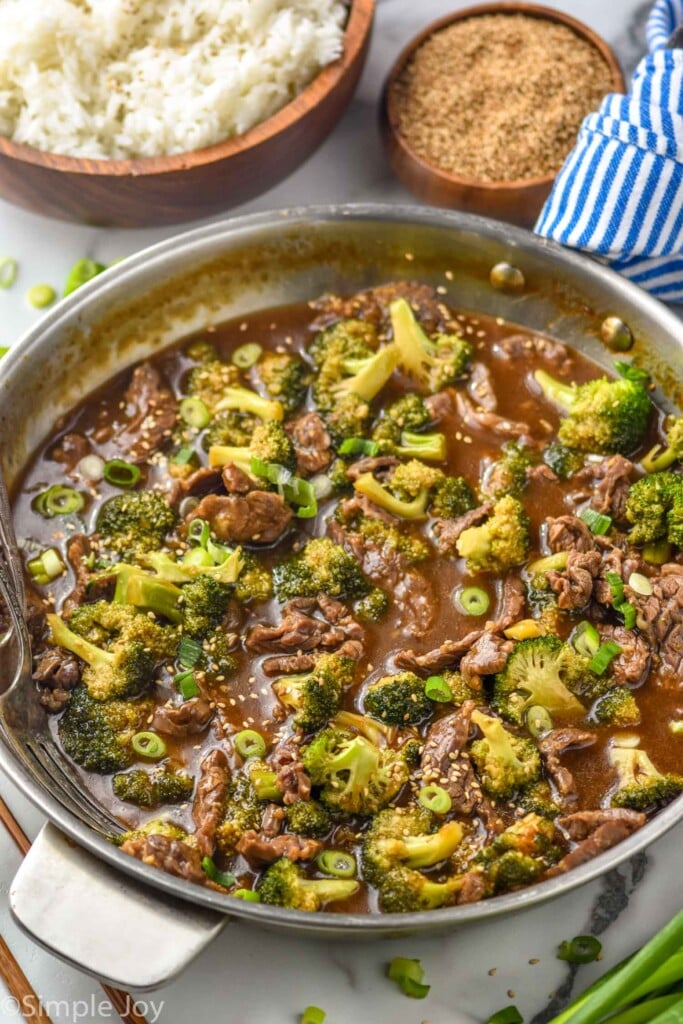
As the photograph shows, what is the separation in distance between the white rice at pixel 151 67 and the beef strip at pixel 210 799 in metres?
2.52

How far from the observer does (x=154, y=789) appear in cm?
391

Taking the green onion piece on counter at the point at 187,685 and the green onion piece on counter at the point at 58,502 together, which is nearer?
the green onion piece on counter at the point at 187,685

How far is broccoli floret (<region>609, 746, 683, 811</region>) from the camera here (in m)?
3.84

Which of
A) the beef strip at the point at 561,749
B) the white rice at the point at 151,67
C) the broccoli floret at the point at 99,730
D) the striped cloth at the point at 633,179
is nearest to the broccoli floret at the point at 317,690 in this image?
the broccoli floret at the point at 99,730

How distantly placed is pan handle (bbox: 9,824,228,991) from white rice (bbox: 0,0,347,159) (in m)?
2.83

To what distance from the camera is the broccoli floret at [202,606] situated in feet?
13.5

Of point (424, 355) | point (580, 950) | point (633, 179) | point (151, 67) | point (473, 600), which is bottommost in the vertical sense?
point (580, 950)

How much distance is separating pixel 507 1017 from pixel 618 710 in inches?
42.5

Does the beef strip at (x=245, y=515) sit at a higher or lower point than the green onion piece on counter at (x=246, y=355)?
lower

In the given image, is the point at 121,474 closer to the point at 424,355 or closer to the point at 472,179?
the point at 424,355

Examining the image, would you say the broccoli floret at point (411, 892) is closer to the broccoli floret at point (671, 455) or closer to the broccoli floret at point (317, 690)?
the broccoli floret at point (317, 690)

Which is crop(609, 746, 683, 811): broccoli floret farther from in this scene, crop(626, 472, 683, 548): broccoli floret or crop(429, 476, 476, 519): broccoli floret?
crop(429, 476, 476, 519): broccoli floret

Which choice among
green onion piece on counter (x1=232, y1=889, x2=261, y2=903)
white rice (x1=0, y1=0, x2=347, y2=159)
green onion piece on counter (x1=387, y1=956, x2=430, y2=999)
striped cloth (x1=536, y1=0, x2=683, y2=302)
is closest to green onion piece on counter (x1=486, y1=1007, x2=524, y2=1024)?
green onion piece on counter (x1=387, y1=956, x2=430, y2=999)

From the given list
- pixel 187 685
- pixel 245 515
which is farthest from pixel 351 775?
pixel 245 515
